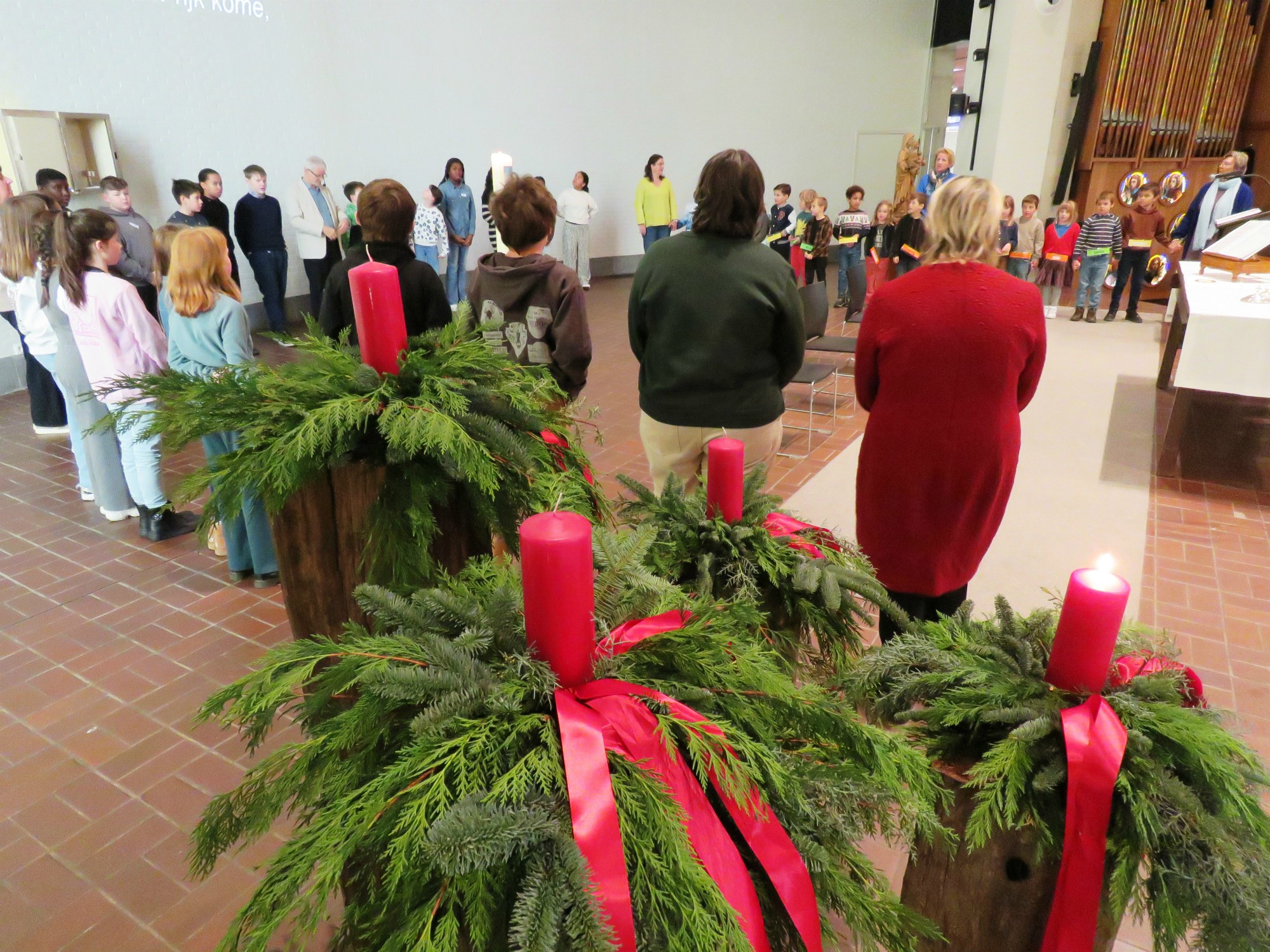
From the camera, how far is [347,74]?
9109 millimetres

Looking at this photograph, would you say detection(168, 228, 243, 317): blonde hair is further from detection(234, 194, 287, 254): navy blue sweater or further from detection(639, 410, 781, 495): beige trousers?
detection(234, 194, 287, 254): navy blue sweater

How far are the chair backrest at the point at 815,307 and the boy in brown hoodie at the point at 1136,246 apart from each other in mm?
5465

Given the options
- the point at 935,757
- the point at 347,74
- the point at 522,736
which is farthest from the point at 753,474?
the point at 347,74

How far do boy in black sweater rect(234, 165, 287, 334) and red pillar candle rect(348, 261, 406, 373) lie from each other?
801cm

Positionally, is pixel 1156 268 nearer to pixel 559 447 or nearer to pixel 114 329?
pixel 114 329

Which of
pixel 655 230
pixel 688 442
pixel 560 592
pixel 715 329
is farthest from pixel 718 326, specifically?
pixel 655 230

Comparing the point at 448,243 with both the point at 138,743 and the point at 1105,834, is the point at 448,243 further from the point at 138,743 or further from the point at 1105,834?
the point at 1105,834

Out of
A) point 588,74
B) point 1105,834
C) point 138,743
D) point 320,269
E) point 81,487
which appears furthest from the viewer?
point 588,74

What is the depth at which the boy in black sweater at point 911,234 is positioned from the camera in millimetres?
8570

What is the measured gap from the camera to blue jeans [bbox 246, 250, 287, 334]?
28.1 feet

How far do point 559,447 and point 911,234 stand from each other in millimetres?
8549

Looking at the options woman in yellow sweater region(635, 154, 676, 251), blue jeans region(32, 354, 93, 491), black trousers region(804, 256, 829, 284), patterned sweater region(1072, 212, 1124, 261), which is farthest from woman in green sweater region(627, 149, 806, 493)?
woman in yellow sweater region(635, 154, 676, 251)

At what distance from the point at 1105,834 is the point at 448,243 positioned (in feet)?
33.9

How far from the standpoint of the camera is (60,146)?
22.8 feet
